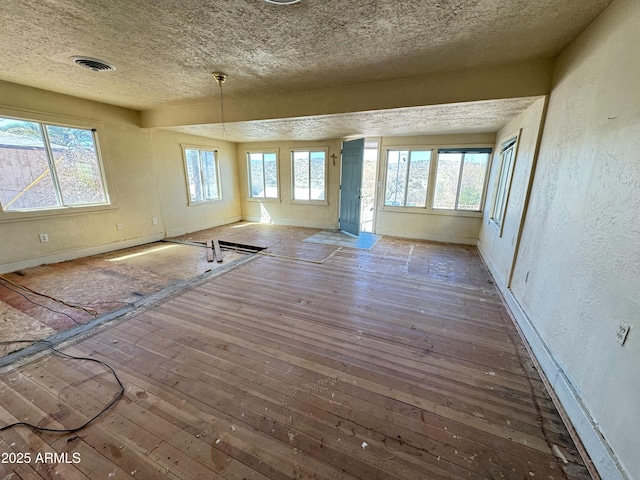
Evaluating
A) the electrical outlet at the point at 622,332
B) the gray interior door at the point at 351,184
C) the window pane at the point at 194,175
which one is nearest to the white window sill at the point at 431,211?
the gray interior door at the point at 351,184

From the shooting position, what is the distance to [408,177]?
568 cm

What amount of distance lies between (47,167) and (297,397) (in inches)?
193

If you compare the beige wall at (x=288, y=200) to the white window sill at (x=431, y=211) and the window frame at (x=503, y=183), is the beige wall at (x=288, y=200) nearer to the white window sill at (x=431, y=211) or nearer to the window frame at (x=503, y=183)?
the white window sill at (x=431, y=211)

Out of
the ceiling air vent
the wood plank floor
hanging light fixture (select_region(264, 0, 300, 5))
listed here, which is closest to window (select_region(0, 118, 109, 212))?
the ceiling air vent

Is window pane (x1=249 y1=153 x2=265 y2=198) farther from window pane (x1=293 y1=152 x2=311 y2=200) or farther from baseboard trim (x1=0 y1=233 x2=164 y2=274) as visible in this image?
baseboard trim (x1=0 y1=233 x2=164 y2=274)

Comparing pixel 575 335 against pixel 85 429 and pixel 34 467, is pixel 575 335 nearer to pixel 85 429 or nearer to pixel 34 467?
pixel 85 429

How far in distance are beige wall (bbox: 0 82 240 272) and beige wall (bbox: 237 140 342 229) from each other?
1.24 meters

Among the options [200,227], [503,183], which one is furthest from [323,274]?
[200,227]

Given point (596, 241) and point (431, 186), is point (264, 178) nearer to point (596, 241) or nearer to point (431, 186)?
point (431, 186)

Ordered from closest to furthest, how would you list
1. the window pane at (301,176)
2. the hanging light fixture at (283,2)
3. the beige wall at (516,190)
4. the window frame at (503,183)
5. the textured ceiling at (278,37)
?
1. the hanging light fixture at (283,2)
2. the textured ceiling at (278,37)
3. the beige wall at (516,190)
4. the window frame at (503,183)
5. the window pane at (301,176)

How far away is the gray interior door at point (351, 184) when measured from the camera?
18.4 feet

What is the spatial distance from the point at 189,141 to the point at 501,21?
Answer: 5884 millimetres

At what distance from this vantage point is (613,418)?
4.04 feet

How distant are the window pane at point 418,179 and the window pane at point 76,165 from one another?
237 inches
